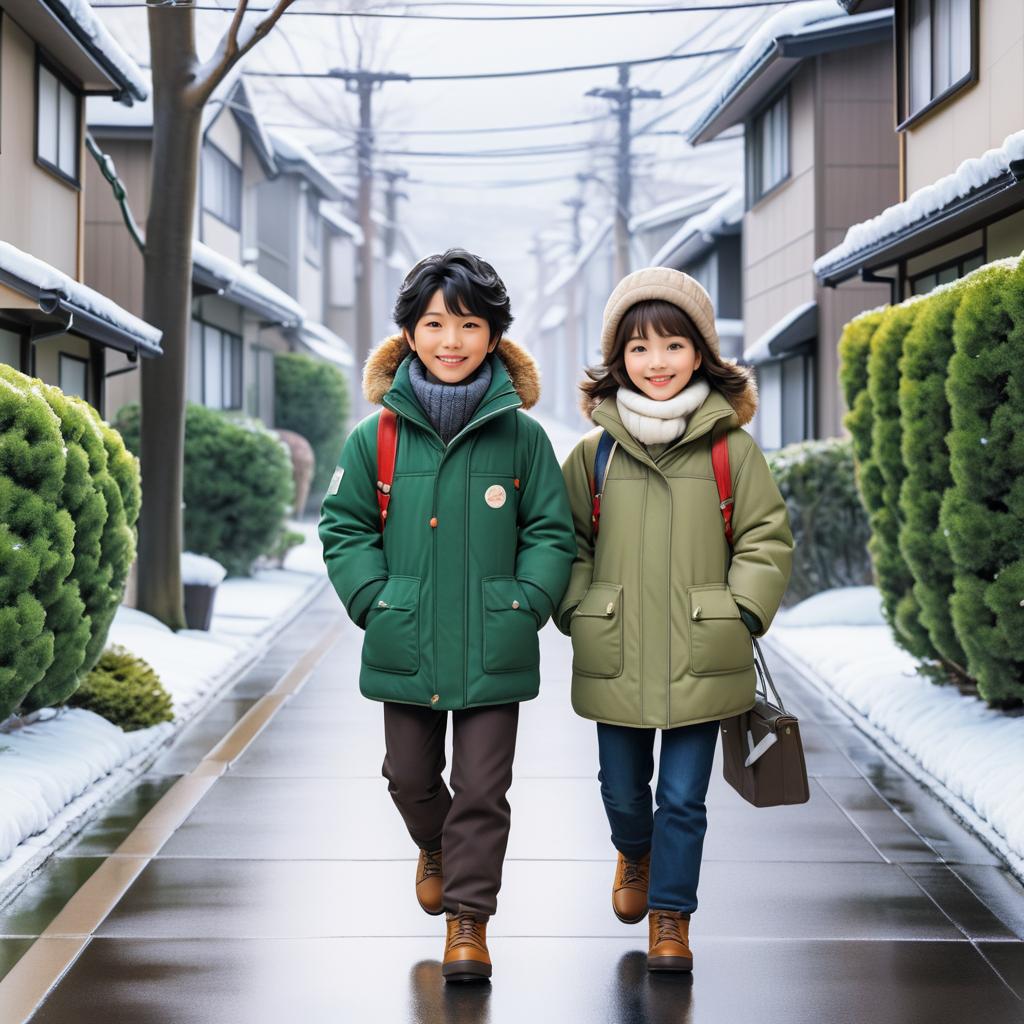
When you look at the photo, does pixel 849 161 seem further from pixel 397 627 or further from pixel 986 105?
pixel 397 627

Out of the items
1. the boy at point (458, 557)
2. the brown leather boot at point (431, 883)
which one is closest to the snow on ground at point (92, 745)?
the brown leather boot at point (431, 883)

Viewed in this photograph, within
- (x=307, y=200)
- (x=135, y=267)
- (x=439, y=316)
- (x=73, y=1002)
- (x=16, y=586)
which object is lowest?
(x=73, y=1002)

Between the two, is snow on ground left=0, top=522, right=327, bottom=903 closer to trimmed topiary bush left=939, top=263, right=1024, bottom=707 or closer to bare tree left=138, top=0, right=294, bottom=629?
bare tree left=138, top=0, right=294, bottom=629

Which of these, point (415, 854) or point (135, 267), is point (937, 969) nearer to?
point (415, 854)

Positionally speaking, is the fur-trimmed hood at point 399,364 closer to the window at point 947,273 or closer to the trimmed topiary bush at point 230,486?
the window at point 947,273

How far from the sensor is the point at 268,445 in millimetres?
17625

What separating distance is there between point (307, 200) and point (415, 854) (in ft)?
94.5

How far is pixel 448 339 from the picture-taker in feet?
14.5

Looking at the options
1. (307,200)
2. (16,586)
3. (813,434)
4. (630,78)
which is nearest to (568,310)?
(630,78)

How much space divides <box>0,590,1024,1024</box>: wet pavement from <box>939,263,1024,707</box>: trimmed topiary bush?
836 millimetres

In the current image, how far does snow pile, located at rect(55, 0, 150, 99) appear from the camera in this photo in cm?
1188

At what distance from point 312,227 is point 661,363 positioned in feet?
101

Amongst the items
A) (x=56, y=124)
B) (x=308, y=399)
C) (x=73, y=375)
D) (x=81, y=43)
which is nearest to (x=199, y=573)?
(x=73, y=375)

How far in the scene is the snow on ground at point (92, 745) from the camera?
19.9 ft
